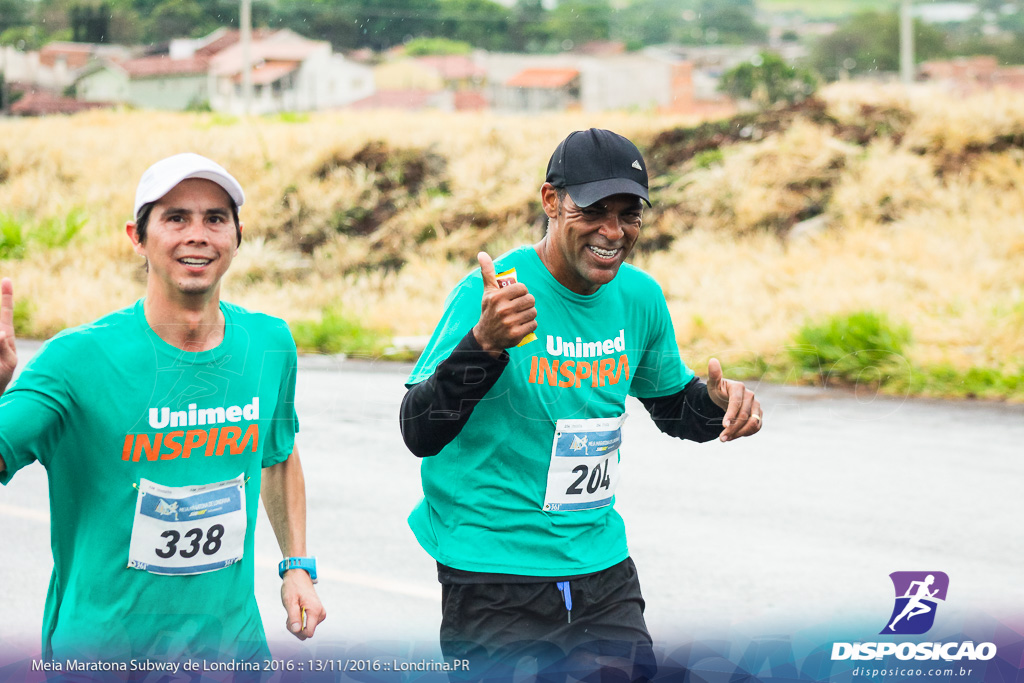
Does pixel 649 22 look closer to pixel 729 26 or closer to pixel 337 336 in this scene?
pixel 729 26

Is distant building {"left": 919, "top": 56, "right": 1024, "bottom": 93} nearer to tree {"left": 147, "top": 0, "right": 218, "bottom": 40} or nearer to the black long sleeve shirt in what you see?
tree {"left": 147, "top": 0, "right": 218, "bottom": 40}

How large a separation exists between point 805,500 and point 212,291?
5.12 m

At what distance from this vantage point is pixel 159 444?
239 cm

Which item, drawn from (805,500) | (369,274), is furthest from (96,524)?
(369,274)

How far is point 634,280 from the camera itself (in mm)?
2965

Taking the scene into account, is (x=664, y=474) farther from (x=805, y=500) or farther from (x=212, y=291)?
(x=212, y=291)

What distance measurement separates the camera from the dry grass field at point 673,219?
1213 cm

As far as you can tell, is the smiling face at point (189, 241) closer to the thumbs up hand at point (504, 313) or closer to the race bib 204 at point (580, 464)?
the thumbs up hand at point (504, 313)

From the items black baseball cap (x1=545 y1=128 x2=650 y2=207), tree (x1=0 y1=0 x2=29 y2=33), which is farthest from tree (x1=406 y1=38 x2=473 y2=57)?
black baseball cap (x1=545 y1=128 x2=650 y2=207)

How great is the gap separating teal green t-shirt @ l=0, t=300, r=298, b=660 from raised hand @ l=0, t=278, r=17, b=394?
3 cm

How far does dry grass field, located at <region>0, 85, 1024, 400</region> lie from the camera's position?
39.8 ft

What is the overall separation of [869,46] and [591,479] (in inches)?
910

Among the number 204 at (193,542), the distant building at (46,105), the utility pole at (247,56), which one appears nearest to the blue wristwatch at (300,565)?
the number 204 at (193,542)

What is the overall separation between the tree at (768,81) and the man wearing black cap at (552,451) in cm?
2041
